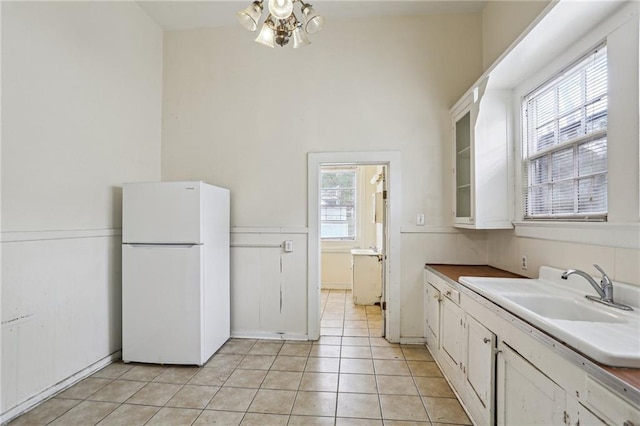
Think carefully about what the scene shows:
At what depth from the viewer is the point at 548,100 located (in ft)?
7.23

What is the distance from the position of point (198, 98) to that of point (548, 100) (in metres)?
3.44

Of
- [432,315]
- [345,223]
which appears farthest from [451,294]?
[345,223]

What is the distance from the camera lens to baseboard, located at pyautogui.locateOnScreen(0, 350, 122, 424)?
6.52 ft

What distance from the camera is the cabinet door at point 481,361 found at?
168 cm

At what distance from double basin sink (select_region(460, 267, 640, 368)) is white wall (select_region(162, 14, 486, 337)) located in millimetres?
1204

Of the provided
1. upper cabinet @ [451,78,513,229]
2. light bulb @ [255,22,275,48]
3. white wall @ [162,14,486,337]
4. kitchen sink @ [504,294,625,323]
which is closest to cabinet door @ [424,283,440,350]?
white wall @ [162,14,486,337]

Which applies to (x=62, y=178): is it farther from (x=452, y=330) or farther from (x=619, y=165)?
(x=619, y=165)

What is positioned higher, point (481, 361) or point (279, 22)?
point (279, 22)

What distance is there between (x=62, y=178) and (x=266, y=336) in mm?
2428

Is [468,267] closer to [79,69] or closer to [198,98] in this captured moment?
[198,98]

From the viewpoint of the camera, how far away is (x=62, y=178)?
92.8 inches

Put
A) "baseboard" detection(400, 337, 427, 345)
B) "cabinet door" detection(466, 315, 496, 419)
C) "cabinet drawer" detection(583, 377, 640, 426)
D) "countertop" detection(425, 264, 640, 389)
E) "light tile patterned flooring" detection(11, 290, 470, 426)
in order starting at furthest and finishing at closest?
"baseboard" detection(400, 337, 427, 345), "countertop" detection(425, 264, 640, 389), "light tile patterned flooring" detection(11, 290, 470, 426), "cabinet door" detection(466, 315, 496, 419), "cabinet drawer" detection(583, 377, 640, 426)

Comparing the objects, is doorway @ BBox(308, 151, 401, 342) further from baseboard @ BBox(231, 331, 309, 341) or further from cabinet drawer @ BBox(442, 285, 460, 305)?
cabinet drawer @ BBox(442, 285, 460, 305)

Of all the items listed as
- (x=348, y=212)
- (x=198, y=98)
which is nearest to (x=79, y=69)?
(x=198, y=98)
